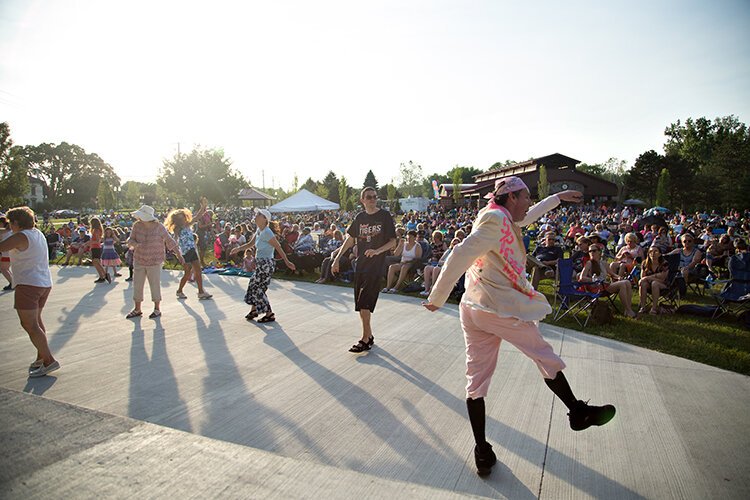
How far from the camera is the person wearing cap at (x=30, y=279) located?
4.20 meters

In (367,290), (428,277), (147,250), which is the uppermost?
(147,250)

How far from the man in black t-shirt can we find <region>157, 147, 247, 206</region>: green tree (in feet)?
154

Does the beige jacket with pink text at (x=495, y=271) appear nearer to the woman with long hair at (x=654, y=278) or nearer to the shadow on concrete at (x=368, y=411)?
the shadow on concrete at (x=368, y=411)

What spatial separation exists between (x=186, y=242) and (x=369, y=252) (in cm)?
531

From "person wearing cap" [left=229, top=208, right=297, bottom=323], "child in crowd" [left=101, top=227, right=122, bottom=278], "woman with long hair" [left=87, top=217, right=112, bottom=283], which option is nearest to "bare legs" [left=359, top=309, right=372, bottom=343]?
"person wearing cap" [left=229, top=208, right=297, bottom=323]

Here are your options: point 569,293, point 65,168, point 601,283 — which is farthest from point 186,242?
point 65,168

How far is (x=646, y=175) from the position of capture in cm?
5534

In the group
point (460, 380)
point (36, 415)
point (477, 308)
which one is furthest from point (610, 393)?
point (36, 415)

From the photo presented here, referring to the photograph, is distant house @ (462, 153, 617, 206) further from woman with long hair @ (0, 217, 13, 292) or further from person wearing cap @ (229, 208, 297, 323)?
person wearing cap @ (229, 208, 297, 323)

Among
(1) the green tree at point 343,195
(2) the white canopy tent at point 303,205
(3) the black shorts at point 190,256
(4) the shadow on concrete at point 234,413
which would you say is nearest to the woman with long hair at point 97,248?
(3) the black shorts at point 190,256

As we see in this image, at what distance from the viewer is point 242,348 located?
5.18m

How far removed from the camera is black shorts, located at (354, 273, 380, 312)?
5027 mm

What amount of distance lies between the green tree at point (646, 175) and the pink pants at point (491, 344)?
62.6m

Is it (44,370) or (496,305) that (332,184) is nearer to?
(44,370)
